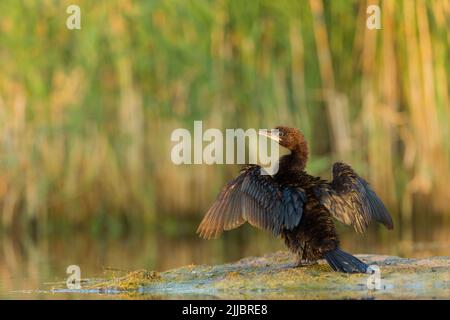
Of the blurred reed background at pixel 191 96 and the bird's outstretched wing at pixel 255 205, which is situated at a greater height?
the blurred reed background at pixel 191 96

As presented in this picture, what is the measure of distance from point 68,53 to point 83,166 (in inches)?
54.9

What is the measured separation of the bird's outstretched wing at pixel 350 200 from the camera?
7391 millimetres

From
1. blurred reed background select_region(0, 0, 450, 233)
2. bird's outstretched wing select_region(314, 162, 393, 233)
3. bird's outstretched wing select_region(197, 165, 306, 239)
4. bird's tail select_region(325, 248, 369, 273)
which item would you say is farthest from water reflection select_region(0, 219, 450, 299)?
bird's tail select_region(325, 248, 369, 273)

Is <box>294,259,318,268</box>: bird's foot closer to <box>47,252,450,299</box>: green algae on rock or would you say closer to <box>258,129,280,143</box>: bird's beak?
<box>47,252,450,299</box>: green algae on rock

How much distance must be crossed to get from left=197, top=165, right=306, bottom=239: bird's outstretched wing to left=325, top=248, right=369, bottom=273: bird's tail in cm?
34

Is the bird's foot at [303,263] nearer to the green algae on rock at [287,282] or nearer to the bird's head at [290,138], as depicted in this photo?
the green algae on rock at [287,282]

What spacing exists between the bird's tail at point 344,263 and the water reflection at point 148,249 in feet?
6.84

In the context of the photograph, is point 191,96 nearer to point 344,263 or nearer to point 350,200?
point 350,200

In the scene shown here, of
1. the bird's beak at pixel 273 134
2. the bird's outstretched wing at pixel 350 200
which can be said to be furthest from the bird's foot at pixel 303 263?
the bird's beak at pixel 273 134

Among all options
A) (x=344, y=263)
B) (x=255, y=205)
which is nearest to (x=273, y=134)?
(x=255, y=205)

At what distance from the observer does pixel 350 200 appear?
747 centimetres

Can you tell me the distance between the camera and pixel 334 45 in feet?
41.2
